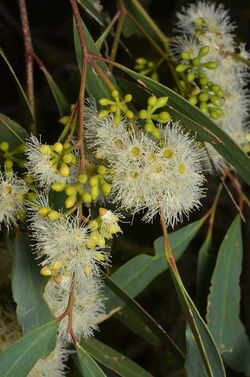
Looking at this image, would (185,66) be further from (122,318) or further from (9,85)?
(9,85)

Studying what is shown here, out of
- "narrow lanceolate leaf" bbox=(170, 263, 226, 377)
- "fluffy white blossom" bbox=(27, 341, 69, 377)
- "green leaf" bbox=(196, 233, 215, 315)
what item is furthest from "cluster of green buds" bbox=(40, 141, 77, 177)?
"green leaf" bbox=(196, 233, 215, 315)

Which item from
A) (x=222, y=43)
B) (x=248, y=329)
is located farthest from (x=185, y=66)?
(x=248, y=329)

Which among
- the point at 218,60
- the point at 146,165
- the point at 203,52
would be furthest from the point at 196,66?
the point at 146,165

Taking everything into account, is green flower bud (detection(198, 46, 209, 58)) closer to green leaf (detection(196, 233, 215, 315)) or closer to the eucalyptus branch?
the eucalyptus branch

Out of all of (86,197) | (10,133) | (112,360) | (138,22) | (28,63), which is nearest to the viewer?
(86,197)

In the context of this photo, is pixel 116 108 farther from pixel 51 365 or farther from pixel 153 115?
pixel 51 365
